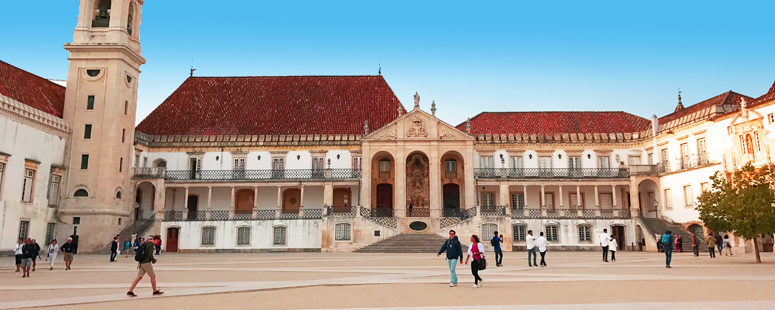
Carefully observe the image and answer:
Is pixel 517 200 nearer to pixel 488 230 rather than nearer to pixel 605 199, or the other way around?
pixel 605 199

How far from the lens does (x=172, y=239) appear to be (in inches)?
1412

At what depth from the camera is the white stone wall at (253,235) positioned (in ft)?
114

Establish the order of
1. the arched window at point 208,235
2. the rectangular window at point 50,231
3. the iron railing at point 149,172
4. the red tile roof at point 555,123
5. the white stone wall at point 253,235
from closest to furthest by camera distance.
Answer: the rectangular window at point 50,231, the white stone wall at point 253,235, the arched window at point 208,235, the iron railing at point 149,172, the red tile roof at point 555,123

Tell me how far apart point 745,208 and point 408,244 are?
1614 centimetres

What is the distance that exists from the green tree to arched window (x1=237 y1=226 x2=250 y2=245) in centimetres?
2497

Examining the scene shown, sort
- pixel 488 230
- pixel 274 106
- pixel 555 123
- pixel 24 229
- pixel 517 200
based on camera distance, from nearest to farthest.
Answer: pixel 24 229
pixel 488 230
pixel 517 200
pixel 555 123
pixel 274 106

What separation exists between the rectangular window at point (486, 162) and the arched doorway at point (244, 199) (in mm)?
16178

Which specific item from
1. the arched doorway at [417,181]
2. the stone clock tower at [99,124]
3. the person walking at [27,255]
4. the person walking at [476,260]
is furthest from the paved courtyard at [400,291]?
the arched doorway at [417,181]

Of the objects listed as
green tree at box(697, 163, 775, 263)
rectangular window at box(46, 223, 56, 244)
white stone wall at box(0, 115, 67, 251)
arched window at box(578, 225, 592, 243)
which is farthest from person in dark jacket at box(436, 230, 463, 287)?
rectangular window at box(46, 223, 56, 244)

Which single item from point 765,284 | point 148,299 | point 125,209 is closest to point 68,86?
point 125,209

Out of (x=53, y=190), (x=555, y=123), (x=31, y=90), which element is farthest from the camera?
(x=555, y=123)

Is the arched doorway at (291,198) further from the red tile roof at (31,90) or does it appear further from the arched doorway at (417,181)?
the red tile roof at (31,90)

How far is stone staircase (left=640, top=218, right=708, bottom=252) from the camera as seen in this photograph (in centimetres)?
3149

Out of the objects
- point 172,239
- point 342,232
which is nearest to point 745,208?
point 342,232
